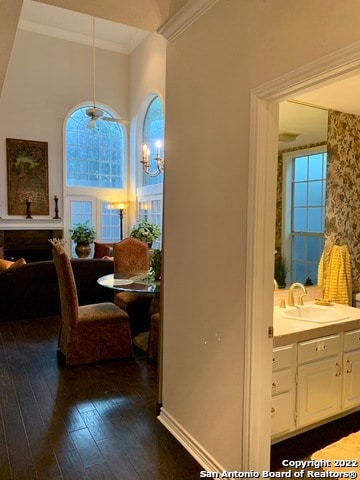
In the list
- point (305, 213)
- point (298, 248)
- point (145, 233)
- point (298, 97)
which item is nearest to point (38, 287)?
point (145, 233)

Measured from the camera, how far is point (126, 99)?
30.9 feet

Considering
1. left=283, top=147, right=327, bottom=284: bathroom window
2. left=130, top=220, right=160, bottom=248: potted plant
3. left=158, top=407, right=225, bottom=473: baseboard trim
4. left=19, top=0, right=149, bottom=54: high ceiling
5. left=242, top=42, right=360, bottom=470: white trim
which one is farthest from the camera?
left=19, top=0, right=149, bottom=54: high ceiling

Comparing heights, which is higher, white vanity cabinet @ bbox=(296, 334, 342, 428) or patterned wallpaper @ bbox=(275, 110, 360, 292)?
patterned wallpaper @ bbox=(275, 110, 360, 292)

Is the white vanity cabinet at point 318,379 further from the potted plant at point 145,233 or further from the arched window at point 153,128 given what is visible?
the arched window at point 153,128

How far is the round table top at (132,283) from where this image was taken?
139 inches

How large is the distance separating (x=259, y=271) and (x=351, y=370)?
1.28 m

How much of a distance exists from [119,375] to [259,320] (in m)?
1.98

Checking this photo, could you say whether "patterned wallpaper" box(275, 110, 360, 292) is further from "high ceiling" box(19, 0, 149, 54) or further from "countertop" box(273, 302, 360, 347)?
"high ceiling" box(19, 0, 149, 54)

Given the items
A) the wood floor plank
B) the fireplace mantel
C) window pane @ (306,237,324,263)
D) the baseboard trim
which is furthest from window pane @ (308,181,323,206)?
the fireplace mantel

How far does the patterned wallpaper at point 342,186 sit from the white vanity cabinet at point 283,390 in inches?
42.0

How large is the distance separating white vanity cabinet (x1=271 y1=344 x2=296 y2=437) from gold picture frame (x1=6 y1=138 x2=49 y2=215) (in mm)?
7628

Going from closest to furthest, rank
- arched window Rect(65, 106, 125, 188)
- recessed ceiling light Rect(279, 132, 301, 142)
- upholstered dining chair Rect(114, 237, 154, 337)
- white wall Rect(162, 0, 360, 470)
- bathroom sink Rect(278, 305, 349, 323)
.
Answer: white wall Rect(162, 0, 360, 470) → bathroom sink Rect(278, 305, 349, 323) → recessed ceiling light Rect(279, 132, 301, 142) → upholstered dining chair Rect(114, 237, 154, 337) → arched window Rect(65, 106, 125, 188)

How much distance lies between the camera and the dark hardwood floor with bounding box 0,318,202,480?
6.80 ft

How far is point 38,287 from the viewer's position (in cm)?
483
